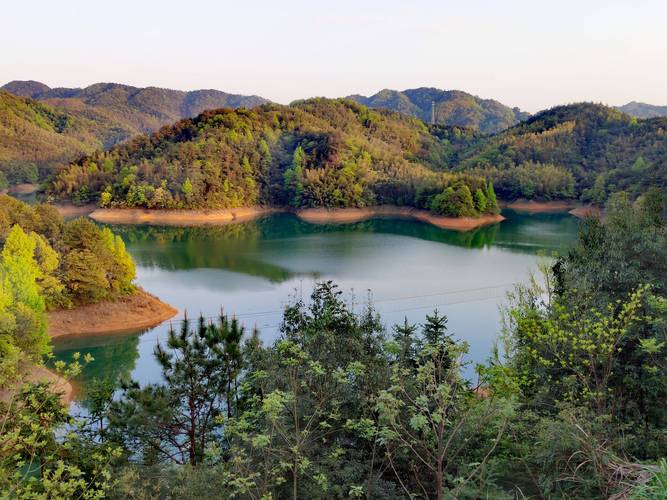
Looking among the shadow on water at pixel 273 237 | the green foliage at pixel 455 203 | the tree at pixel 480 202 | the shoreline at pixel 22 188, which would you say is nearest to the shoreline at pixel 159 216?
the shadow on water at pixel 273 237

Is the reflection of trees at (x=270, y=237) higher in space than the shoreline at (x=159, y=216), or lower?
lower

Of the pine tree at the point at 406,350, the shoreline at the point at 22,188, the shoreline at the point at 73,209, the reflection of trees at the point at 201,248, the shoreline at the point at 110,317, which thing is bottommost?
the shoreline at the point at 110,317

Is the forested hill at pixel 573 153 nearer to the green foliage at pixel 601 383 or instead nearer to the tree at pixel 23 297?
the green foliage at pixel 601 383

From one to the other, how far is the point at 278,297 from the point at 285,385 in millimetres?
19025

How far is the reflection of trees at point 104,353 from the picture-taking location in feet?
55.2

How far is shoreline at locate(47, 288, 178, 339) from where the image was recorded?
2008cm

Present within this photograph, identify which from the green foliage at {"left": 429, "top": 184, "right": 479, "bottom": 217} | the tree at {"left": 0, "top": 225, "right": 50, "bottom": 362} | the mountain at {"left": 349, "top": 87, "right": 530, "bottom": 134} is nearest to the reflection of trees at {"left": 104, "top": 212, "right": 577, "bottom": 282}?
the green foliage at {"left": 429, "top": 184, "right": 479, "bottom": 217}

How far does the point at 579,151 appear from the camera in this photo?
74.3 m

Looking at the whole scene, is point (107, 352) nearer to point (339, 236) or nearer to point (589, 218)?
point (589, 218)

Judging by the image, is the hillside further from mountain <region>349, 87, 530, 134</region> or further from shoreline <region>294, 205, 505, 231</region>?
mountain <region>349, 87, 530, 134</region>

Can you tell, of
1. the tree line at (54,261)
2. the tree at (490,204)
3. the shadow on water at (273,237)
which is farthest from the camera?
the tree at (490,204)

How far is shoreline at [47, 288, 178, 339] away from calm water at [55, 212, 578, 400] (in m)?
0.64

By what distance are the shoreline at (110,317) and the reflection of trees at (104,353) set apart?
57cm

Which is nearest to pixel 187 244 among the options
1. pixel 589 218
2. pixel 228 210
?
pixel 228 210
